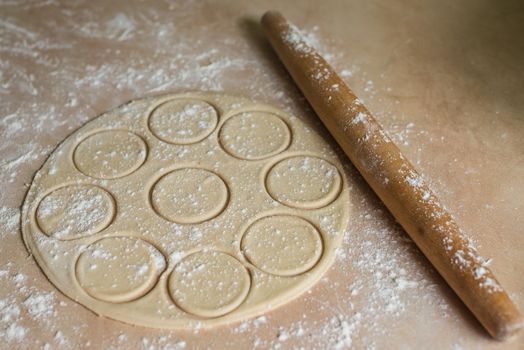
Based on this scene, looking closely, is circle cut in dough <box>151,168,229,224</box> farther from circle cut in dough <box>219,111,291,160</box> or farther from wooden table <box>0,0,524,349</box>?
wooden table <box>0,0,524,349</box>

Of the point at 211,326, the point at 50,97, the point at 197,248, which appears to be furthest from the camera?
the point at 50,97

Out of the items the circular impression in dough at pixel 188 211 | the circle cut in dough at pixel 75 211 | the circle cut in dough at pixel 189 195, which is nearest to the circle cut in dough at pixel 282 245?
the circular impression in dough at pixel 188 211

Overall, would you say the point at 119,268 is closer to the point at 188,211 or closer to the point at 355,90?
the point at 188,211

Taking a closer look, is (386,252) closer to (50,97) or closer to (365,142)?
(365,142)

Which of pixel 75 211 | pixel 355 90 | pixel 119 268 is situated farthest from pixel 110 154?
pixel 355 90

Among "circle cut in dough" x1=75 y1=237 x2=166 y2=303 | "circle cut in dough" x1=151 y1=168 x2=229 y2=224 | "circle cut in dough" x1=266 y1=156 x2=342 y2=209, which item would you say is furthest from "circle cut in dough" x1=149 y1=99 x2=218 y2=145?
"circle cut in dough" x1=75 y1=237 x2=166 y2=303

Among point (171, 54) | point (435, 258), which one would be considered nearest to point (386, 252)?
point (435, 258)

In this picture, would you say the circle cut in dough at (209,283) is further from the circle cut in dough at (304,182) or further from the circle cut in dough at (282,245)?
the circle cut in dough at (304,182)
